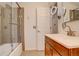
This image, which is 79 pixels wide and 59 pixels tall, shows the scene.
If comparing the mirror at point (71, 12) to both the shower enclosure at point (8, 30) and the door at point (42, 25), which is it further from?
the shower enclosure at point (8, 30)

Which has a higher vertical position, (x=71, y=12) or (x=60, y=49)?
(x=71, y=12)

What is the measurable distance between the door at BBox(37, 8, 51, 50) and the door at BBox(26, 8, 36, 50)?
0.06m

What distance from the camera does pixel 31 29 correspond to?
177cm

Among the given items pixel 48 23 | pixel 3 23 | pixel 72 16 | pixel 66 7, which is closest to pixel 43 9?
pixel 48 23

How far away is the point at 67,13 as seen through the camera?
1841 mm

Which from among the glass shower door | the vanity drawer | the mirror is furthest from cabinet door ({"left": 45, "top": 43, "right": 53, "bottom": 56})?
the glass shower door

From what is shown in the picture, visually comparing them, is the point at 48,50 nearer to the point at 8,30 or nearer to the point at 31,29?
the point at 31,29

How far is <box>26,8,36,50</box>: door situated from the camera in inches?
68.5

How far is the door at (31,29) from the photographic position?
1740 millimetres

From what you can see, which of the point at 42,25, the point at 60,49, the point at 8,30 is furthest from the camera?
the point at 8,30

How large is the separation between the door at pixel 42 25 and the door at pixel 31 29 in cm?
6

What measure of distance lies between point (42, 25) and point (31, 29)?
156 mm

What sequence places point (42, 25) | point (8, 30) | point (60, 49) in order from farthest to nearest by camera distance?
1. point (8, 30)
2. point (42, 25)
3. point (60, 49)

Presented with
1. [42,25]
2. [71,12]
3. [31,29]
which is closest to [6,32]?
[31,29]
